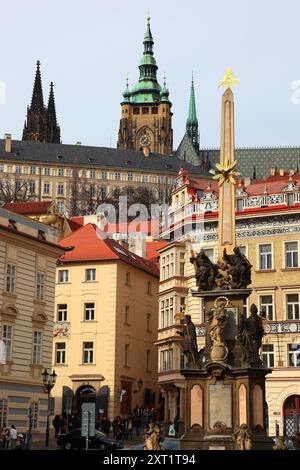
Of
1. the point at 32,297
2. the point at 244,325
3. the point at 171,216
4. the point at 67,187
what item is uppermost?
the point at 67,187

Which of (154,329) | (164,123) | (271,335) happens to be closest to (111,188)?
(164,123)

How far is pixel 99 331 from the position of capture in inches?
2185

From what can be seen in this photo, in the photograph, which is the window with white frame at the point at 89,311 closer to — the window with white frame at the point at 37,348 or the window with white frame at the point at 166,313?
the window with white frame at the point at 166,313

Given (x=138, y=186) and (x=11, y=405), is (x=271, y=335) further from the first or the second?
(x=138, y=186)

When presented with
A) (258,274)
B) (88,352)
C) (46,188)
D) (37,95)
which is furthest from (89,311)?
(37,95)

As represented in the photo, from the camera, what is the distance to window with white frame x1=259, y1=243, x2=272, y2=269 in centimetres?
4825

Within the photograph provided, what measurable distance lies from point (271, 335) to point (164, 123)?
447ft

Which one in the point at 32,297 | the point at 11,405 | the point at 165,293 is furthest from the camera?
the point at 165,293

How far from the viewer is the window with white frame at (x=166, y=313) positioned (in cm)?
5225

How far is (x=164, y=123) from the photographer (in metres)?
180

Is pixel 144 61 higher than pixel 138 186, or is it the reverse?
pixel 144 61

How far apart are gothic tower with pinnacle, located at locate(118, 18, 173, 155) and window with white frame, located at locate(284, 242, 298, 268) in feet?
427

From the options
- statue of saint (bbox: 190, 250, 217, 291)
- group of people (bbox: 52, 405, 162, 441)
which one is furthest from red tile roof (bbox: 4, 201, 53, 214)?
statue of saint (bbox: 190, 250, 217, 291)

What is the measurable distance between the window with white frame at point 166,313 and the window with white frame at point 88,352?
15.9 feet
